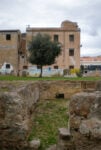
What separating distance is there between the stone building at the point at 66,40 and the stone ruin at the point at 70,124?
44157 millimetres

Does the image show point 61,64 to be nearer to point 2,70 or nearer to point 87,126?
point 2,70

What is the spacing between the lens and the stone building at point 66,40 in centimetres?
5269

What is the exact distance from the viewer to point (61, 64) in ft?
173

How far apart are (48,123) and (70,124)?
6130 mm

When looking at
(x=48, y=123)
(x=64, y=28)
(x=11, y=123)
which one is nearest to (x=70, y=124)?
(x=11, y=123)

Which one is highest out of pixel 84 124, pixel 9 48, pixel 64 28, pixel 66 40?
pixel 64 28

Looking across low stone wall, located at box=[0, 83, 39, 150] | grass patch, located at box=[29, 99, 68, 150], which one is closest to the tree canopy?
grass patch, located at box=[29, 99, 68, 150]

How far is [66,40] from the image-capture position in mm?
53375

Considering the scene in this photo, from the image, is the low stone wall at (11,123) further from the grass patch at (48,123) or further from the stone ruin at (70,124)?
the grass patch at (48,123)

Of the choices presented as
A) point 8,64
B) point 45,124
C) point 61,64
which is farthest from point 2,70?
point 45,124

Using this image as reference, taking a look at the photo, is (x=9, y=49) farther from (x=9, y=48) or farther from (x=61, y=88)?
(x=61, y=88)

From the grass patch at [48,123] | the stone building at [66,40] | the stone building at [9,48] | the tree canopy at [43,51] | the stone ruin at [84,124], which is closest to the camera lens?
the stone ruin at [84,124]

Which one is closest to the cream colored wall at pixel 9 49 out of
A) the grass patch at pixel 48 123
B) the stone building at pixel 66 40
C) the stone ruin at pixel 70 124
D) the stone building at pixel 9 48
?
the stone building at pixel 9 48

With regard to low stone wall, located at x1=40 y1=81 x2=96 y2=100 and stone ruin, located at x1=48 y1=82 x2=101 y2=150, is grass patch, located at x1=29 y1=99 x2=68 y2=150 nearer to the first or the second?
stone ruin, located at x1=48 y1=82 x2=101 y2=150
